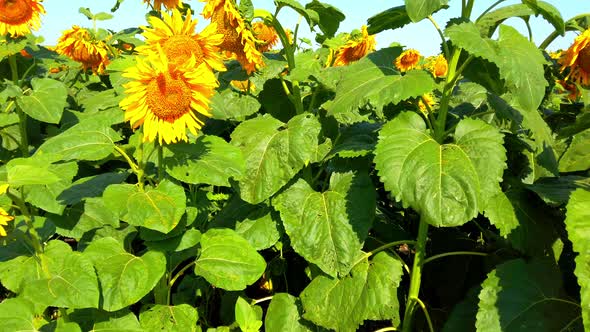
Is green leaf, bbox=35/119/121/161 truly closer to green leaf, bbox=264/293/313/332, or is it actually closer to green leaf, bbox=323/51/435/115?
green leaf, bbox=323/51/435/115

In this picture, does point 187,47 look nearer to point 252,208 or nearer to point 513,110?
point 252,208

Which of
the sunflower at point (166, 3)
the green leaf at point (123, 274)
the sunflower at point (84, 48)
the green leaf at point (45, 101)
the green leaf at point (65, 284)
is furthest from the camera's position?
the sunflower at point (84, 48)

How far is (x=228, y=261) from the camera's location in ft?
7.78

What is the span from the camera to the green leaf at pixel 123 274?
210 centimetres

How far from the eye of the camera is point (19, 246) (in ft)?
7.81

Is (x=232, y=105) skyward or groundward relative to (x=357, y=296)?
skyward

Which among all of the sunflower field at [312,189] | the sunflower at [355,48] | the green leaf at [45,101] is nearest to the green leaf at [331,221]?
the sunflower field at [312,189]

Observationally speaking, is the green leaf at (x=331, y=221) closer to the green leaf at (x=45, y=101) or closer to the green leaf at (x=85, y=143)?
the green leaf at (x=85, y=143)

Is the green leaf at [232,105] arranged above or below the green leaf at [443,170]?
above

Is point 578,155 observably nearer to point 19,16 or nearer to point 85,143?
point 85,143

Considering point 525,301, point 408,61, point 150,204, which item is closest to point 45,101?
point 150,204

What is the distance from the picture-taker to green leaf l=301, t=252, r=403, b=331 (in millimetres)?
2416

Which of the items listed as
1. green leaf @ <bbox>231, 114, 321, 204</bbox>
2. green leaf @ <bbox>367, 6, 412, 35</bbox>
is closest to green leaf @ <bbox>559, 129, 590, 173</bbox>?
green leaf @ <bbox>367, 6, 412, 35</bbox>

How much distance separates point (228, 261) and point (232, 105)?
862 millimetres
